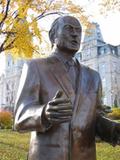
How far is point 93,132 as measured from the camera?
194 cm

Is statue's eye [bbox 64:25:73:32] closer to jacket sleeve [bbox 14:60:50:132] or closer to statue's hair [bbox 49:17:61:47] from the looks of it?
statue's hair [bbox 49:17:61:47]

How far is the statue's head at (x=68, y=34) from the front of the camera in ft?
6.52

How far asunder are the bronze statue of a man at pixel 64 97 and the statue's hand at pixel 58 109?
0.09 feet

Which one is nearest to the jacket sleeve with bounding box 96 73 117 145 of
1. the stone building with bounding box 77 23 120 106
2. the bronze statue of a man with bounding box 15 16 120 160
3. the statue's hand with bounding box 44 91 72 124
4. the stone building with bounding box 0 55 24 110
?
the bronze statue of a man with bounding box 15 16 120 160

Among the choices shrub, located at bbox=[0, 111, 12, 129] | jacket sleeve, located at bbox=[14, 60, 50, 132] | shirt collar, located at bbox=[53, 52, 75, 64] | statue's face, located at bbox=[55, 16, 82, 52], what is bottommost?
shrub, located at bbox=[0, 111, 12, 129]

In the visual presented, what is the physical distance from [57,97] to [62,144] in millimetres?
335

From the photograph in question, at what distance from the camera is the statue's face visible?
6.52ft

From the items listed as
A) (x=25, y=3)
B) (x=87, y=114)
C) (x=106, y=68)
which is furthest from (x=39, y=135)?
(x=106, y=68)

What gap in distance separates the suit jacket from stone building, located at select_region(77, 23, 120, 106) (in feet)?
152

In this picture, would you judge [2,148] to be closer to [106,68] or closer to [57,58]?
[57,58]

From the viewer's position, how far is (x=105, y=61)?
52.8 meters

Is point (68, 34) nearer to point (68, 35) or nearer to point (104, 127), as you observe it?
point (68, 35)

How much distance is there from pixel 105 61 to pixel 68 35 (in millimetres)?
51355

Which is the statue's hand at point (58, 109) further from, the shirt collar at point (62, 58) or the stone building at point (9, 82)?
the stone building at point (9, 82)
